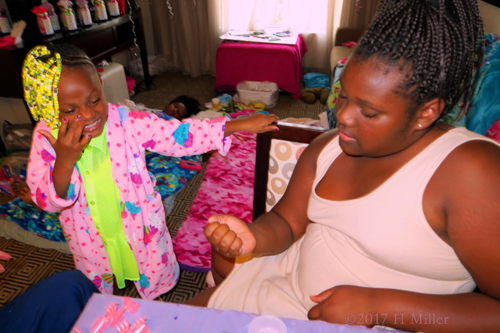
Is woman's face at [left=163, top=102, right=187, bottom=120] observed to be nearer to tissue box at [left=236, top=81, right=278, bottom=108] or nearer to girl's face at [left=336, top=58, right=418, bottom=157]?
tissue box at [left=236, top=81, right=278, bottom=108]

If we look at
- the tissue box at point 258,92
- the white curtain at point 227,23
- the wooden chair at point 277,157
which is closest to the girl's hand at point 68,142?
the wooden chair at point 277,157

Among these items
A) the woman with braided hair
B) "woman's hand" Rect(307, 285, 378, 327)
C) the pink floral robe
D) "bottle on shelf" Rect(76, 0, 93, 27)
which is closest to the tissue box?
"bottle on shelf" Rect(76, 0, 93, 27)

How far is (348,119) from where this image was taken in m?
0.68

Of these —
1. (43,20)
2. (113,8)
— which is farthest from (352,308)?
(113,8)

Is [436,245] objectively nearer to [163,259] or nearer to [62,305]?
[62,305]

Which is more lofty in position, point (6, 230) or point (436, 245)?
point (436, 245)

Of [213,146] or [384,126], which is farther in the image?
[213,146]

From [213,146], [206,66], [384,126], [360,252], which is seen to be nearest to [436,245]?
[360,252]

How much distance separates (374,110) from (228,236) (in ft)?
1.43

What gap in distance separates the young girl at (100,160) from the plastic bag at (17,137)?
155 centimetres

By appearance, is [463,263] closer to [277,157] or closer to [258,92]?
[277,157]

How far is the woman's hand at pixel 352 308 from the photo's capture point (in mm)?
689

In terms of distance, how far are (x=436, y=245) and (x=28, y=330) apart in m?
0.96

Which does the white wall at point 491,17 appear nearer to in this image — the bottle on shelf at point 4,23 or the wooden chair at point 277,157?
the wooden chair at point 277,157
